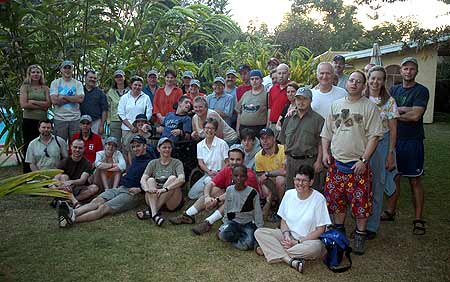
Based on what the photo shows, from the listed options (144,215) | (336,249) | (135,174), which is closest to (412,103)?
(336,249)

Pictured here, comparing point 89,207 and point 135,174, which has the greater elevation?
point 135,174

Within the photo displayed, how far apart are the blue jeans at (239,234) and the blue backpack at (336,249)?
2.40 feet

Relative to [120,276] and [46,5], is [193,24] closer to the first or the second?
[46,5]

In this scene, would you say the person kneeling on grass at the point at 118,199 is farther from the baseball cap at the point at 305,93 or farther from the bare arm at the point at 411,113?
the bare arm at the point at 411,113

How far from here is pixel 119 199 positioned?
542 cm

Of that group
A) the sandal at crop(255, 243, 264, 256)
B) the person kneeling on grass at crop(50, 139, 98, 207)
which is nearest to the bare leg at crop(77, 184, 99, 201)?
the person kneeling on grass at crop(50, 139, 98, 207)

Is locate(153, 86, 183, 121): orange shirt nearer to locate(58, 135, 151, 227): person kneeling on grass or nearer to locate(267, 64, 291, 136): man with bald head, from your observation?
locate(58, 135, 151, 227): person kneeling on grass

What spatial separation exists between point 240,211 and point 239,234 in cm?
23

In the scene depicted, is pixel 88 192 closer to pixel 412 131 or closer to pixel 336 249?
pixel 336 249

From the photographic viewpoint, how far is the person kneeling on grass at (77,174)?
5766mm

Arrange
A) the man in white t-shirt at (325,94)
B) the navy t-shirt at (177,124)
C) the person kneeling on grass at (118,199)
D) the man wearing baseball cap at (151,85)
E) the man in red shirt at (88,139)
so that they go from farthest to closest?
1. the man wearing baseball cap at (151,85)
2. the navy t-shirt at (177,124)
3. the man in red shirt at (88,139)
4. the person kneeling on grass at (118,199)
5. the man in white t-shirt at (325,94)

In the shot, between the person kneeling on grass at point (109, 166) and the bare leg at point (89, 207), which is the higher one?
the person kneeling on grass at point (109, 166)

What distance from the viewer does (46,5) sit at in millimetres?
6953

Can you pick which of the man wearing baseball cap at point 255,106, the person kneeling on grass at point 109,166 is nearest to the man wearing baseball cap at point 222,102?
the man wearing baseball cap at point 255,106
